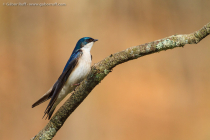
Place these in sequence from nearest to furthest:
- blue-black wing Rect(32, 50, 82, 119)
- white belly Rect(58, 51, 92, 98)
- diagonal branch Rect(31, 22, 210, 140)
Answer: diagonal branch Rect(31, 22, 210, 140) → blue-black wing Rect(32, 50, 82, 119) → white belly Rect(58, 51, 92, 98)

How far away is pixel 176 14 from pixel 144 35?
634mm

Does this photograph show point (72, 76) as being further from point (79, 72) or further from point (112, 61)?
point (112, 61)

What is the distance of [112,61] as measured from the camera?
99cm

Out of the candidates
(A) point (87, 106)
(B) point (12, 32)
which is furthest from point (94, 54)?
(B) point (12, 32)

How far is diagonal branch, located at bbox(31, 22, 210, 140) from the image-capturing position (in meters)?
0.92

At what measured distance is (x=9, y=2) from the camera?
3041mm

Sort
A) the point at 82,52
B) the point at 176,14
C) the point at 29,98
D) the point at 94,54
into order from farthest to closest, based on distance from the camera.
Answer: the point at 176,14 < the point at 94,54 < the point at 29,98 < the point at 82,52

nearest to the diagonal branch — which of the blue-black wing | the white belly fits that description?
the blue-black wing

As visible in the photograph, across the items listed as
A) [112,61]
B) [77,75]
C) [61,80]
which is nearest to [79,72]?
[77,75]

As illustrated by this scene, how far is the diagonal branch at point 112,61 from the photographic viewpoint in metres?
0.92

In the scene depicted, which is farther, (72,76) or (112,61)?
(72,76)

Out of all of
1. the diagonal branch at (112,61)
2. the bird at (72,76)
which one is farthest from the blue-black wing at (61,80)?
the diagonal branch at (112,61)

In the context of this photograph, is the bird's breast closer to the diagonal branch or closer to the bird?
the bird

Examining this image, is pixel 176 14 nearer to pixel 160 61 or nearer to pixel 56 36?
pixel 160 61
